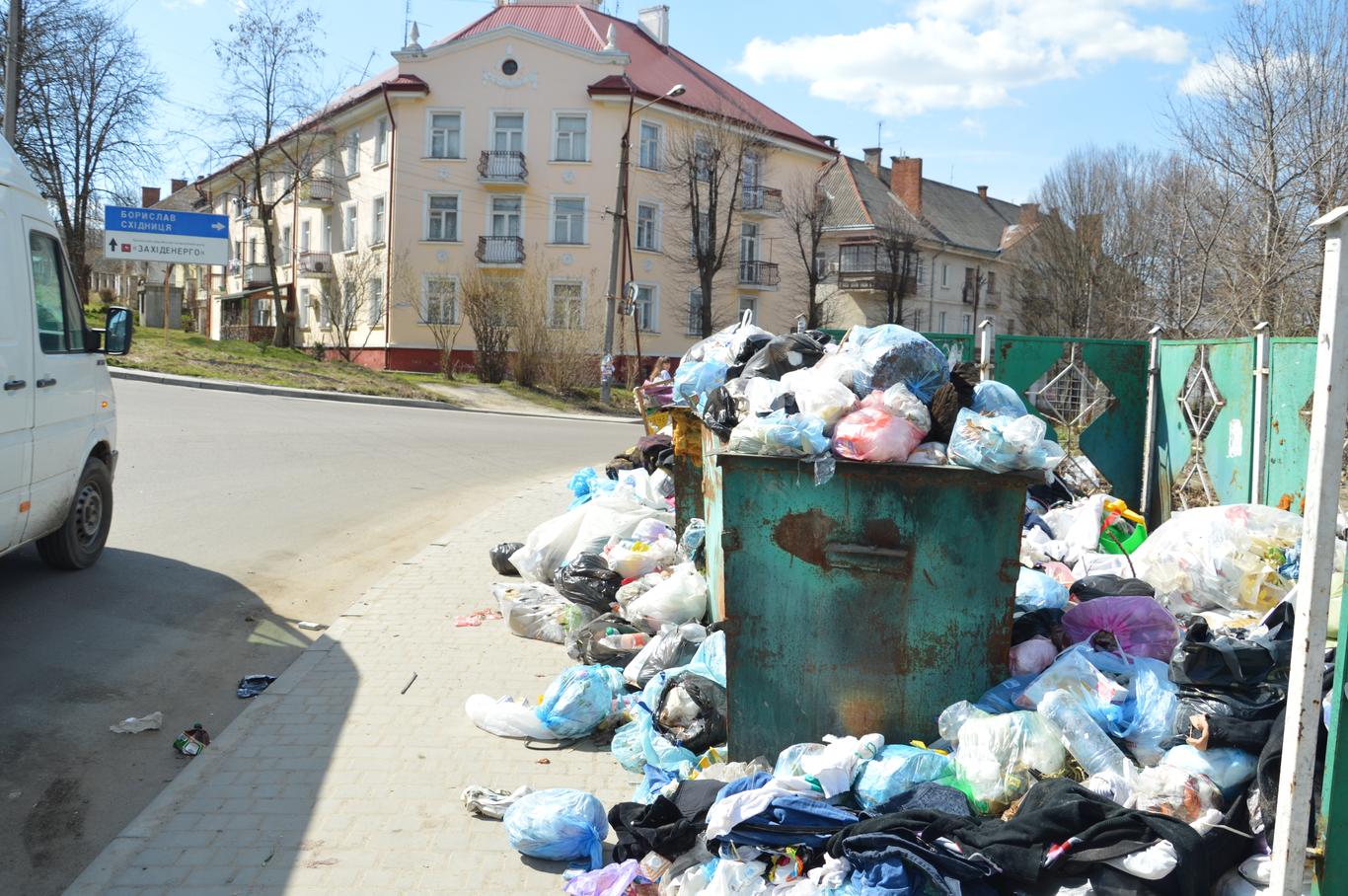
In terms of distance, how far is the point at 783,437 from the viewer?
4117 mm

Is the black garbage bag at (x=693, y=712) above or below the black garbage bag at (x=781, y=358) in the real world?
below

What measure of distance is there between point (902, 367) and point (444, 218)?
36300 millimetres

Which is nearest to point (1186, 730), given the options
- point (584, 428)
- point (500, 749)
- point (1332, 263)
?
point (1332, 263)

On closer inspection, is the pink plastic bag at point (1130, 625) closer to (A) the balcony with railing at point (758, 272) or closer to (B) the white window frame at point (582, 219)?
(B) the white window frame at point (582, 219)

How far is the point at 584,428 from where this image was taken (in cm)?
2169

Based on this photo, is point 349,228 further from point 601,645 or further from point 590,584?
point 601,645

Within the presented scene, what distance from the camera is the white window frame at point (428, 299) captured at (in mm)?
33719

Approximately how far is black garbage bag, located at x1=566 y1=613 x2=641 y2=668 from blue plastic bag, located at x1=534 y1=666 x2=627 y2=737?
0.57 metres

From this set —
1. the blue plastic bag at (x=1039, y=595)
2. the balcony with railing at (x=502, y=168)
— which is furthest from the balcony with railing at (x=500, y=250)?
the blue plastic bag at (x=1039, y=595)

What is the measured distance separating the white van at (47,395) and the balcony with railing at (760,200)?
119ft

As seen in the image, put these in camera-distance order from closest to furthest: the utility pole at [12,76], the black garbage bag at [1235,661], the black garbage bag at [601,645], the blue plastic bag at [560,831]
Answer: the blue plastic bag at [560,831] → the black garbage bag at [1235,661] → the black garbage bag at [601,645] → the utility pole at [12,76]

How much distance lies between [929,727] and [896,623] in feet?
1.42

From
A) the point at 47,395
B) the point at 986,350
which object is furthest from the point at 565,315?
the point at 47,395

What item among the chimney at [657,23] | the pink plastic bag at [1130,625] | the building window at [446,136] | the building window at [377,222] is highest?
the chimney at [657,23]
